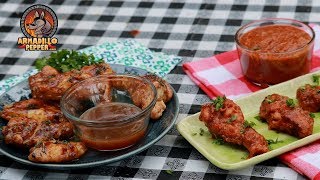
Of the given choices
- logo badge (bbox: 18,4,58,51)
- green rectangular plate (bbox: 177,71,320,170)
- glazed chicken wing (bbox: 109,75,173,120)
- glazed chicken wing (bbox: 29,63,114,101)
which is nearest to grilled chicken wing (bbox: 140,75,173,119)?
glazed chicken wing (bbox: 109,75,173,120)

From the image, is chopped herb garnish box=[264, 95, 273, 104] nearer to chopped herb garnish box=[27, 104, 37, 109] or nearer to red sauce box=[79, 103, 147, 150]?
red sauce box=[79, 103, 147, 150]

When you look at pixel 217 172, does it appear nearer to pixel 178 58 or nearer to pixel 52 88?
pixel 52 88

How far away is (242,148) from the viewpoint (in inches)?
120

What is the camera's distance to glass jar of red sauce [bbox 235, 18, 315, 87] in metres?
3.57

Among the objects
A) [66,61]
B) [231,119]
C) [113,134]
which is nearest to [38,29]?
[66,61]

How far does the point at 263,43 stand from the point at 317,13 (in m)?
0.91

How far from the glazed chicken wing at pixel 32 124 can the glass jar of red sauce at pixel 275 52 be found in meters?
Answer: 1.06

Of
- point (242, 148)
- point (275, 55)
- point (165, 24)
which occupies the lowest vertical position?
point (165, 24)

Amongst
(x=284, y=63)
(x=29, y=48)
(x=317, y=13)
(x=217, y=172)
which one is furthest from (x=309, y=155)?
(x=29, y=48)

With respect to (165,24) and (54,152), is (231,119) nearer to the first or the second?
(54,152)

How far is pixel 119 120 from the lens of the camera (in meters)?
2.99

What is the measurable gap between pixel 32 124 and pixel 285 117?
3.79 feet

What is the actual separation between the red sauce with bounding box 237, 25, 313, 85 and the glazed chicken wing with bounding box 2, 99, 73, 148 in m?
1.06

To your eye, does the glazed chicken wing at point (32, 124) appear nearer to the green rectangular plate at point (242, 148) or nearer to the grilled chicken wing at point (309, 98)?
the green rectangular plate at point (242, 148)
